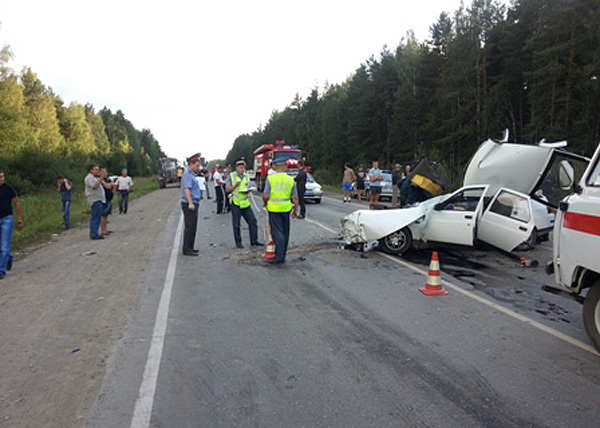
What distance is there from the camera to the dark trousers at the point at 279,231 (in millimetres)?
8441

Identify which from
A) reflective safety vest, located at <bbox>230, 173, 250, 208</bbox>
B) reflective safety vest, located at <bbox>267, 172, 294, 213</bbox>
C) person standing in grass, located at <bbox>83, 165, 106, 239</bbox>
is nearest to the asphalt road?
reflective safety vest, located at <bbox>267, 172, 294, 213</bbox>

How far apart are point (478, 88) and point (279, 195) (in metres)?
30.2

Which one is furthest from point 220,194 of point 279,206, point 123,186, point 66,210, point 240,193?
point 279,206

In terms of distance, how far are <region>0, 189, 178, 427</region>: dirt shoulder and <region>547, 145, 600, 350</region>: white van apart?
4490 mm

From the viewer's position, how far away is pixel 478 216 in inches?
341

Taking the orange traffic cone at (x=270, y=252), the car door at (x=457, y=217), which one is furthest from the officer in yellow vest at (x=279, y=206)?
the car door at (x=457, y=217)

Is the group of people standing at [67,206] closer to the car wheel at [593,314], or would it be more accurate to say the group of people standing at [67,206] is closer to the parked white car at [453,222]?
the parked white car at [453,222]

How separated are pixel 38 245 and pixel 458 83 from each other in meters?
32.8

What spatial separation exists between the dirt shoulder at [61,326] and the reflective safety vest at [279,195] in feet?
8.65

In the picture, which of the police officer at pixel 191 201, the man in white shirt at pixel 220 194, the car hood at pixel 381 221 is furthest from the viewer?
the man in white shirt at pixel 220 194

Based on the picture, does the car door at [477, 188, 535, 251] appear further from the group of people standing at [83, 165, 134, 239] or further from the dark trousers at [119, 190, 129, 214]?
the dark trousers at [119, 190, 129, 214]

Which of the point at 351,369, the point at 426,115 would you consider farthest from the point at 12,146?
the point at 351,369

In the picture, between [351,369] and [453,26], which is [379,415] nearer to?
[351,369]

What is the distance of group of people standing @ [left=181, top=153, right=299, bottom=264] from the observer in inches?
334
